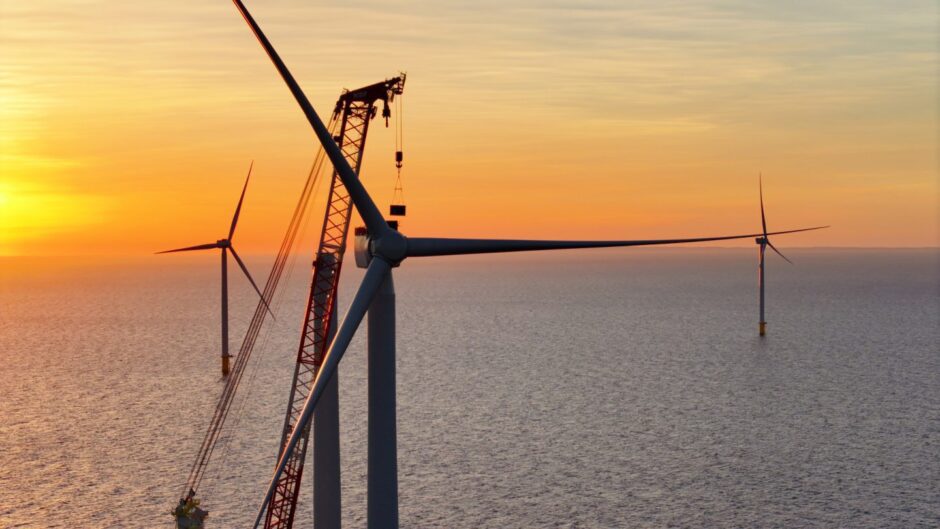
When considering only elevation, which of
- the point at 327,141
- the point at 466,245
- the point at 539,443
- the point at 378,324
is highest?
the point at 327,141

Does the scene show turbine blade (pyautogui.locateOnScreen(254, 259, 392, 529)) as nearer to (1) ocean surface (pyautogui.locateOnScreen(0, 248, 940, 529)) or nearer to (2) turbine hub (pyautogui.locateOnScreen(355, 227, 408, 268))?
(2) turbine hub (pyautogui.locateOnScreen(355, 227, 408, 268))

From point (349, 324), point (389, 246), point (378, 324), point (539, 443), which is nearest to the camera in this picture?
point (349, 324)

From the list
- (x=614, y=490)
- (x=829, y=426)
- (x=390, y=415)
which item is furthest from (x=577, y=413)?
(x=390, y=415)

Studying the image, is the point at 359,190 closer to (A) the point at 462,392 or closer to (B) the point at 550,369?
(A) the point at 462,392

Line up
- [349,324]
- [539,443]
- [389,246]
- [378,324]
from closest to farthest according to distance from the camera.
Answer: [349,324] < [378,324] < [389,246] < [539,443]

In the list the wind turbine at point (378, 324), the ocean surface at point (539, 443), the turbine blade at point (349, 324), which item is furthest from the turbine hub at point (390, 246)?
the ocean surface at point (539, 443)

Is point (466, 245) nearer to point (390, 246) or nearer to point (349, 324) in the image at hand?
point (390, 246)

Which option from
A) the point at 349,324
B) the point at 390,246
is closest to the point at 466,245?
the point at 390,246

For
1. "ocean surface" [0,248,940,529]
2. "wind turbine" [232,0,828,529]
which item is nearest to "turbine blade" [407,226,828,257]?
"wind turbine" [232,0,828,529]

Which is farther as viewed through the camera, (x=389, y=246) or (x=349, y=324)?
(x=389, y=246)

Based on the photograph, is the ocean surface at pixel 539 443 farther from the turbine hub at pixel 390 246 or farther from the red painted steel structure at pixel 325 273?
the turbine hub at pixel 390 246
